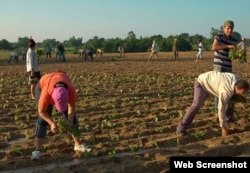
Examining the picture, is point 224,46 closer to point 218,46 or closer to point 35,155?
point 218,46

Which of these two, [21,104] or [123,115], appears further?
[21,104]

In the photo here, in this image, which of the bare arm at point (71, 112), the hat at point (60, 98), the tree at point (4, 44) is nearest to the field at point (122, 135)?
the bare arm at point (71, 112)

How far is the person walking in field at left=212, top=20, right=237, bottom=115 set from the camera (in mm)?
7168

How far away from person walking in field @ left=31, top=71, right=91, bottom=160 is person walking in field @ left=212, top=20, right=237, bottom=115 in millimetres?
3101

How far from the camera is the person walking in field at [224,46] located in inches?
282

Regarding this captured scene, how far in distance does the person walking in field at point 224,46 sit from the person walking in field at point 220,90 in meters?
0.88

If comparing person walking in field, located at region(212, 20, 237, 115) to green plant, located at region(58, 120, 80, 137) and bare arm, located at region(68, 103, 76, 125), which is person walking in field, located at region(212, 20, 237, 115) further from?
green plant, located at region(58, 120, 80, 137)

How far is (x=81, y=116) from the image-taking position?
8.41 metres

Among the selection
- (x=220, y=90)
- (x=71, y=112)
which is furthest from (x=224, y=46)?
(x=71, y=112)

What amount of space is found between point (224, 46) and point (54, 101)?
357 centimetres

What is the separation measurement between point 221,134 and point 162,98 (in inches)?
148

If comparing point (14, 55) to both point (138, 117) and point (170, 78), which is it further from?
point (138, 117)

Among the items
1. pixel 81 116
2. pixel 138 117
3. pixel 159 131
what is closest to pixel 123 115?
pixel 138 117

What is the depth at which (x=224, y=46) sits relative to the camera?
23.7 feet
